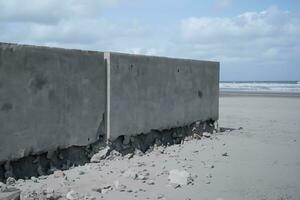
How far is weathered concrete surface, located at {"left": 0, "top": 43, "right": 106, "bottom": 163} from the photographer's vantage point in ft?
19.0

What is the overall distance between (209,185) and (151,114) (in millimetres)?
2872

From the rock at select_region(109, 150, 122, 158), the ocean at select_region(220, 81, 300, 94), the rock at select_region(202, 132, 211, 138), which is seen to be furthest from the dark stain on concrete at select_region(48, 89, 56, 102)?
the ocean at select_region(220, 81, 300, 94)

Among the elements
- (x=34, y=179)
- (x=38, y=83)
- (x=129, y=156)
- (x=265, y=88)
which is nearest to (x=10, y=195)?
(x=34, y=179)

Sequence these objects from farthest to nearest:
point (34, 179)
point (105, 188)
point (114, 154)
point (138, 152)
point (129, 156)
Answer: point (138, 152) → point (129, 156) → point (114, 154) → point (34, 179) → point (105, 188)

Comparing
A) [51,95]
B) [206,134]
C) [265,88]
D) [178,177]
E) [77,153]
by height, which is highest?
[51,95]

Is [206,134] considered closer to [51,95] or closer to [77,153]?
[77,153]

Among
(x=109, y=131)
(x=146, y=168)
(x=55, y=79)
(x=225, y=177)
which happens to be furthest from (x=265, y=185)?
(x=55, y=79)

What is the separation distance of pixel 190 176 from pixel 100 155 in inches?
65.4

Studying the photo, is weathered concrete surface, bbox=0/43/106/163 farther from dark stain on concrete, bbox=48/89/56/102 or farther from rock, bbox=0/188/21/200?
rock, bbox=0/188/21/200

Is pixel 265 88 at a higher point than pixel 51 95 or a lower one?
lower

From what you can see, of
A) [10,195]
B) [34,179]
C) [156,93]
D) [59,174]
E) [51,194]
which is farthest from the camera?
[156,93]

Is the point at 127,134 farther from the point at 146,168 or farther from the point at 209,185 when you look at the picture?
the point at 209,185

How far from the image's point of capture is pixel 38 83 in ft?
20.6

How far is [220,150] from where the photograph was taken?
9359 mm
